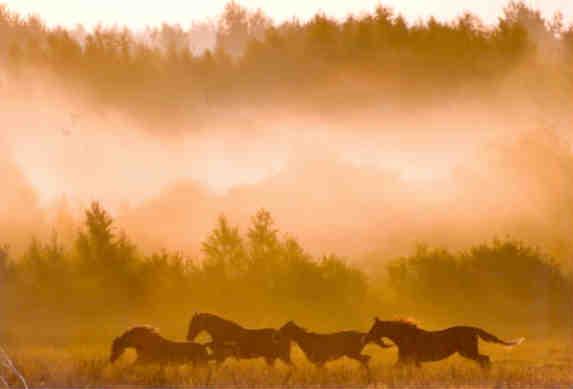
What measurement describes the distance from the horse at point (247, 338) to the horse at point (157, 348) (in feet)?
0.24

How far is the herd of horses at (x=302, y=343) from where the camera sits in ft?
18.6

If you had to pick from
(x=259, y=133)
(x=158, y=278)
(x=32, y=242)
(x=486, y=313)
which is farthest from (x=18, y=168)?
(x=486, y=313)

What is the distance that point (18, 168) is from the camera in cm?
599

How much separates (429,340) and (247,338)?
1.16 metres

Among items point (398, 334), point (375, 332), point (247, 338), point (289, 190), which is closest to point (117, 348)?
point (247, 338)

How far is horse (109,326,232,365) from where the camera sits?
572cm

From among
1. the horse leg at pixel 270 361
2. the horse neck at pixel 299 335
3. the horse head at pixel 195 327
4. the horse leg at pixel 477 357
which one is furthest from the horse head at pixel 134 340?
the horse leg at pixel 477 357

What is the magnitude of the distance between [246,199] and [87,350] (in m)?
1.42

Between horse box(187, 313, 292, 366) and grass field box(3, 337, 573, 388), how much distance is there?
60 mm

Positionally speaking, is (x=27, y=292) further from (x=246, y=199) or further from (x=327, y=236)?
(x=327, y=236)

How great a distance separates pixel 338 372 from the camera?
568cm

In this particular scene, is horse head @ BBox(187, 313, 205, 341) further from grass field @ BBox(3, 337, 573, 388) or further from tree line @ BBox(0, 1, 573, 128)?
tree line @ BBox(0, 1, 573, 128)

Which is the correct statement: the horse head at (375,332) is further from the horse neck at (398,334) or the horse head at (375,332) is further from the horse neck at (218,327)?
the horse neck at (218,327)

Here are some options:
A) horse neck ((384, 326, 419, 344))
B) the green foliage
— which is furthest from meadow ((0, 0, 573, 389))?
horse neck ((384, 326, 419, 344))
